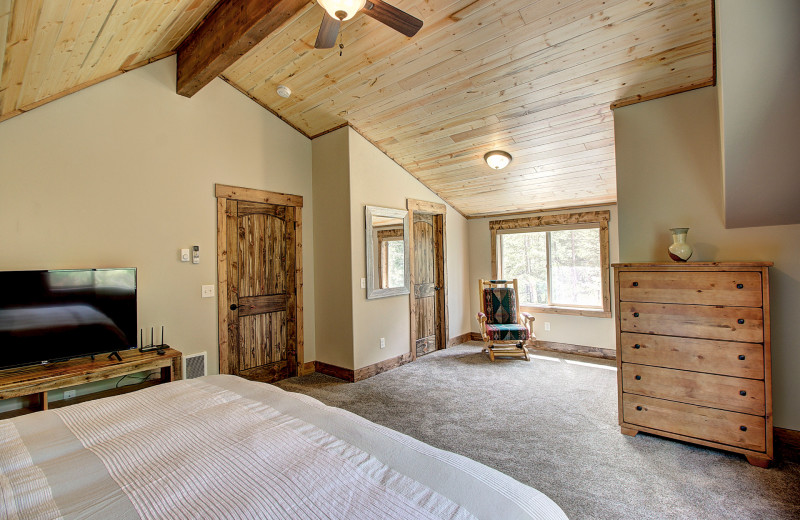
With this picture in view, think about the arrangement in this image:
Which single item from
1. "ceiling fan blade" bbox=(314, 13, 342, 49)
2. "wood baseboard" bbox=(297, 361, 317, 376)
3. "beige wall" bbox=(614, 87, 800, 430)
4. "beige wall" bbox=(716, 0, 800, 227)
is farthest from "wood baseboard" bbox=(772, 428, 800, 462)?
"wood baseboard" bbox=(297, 361, 317, 376)

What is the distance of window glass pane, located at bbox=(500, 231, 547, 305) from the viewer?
219 inches

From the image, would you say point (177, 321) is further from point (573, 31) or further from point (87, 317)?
point (573, 31)

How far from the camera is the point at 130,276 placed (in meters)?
2.92

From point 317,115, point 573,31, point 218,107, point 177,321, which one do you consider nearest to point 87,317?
point 177,321

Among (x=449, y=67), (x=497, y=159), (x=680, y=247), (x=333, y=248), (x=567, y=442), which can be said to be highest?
(x=449, y=67)

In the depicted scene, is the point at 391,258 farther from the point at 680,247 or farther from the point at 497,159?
the point at 680,247

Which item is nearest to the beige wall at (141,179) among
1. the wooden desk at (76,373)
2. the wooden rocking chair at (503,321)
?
the wooden desk at (76,373)

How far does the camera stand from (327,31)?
219 cm

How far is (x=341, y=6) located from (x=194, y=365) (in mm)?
3249

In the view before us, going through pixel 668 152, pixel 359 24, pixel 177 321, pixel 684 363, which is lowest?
pixel 684 363

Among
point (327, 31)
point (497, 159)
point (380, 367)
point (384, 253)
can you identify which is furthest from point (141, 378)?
point (497, 159)

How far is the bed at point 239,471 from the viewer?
882mm

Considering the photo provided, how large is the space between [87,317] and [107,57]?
6.28ft

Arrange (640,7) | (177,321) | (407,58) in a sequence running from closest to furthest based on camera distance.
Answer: (640,7), (407,58), (177,321)
